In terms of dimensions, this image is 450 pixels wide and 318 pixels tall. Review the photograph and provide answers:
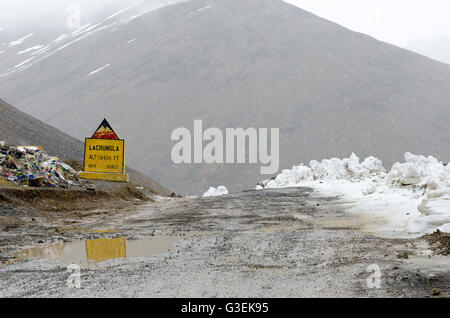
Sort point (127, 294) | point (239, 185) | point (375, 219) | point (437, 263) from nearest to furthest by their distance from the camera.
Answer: point (127, 294)
point (437, 263)
point (375, 219)
point (239, 185)

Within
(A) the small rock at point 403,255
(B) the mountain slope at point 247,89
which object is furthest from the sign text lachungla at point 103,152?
(B) the mountain slope at point 247,89

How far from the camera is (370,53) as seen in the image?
9400cm

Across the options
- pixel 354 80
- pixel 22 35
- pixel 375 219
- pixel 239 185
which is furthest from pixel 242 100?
pixel 22 35

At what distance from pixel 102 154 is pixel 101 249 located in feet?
45.0

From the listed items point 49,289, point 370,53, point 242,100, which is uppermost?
point 370,53

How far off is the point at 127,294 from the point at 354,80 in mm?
81492

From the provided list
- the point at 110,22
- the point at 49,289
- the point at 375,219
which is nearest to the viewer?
the point at 49,289

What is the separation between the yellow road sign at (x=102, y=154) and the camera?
796 inches

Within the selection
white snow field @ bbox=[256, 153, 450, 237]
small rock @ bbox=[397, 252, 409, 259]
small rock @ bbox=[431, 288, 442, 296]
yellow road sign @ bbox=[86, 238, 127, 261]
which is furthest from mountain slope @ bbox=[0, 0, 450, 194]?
small rock @ bbox=[431, 288, 442, 296]

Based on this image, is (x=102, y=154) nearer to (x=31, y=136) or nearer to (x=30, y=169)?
(x=30, y=169)

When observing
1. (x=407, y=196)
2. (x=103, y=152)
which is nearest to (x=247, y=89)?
(x=103, y=152)

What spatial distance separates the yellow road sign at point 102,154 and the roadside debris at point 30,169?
2.74 m
